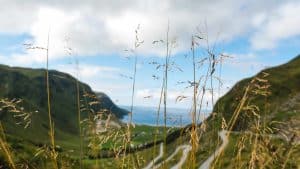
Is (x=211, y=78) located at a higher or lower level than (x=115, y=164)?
higher

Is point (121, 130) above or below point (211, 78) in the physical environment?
below

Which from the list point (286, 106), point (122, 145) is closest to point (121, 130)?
point (122, 145)

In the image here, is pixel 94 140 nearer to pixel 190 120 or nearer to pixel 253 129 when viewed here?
pixel 190 120

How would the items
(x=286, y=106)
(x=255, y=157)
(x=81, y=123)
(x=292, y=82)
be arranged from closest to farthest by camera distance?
1. (x=255, y=157)
2. (x=81, y=123)
3. (x=286, y=106)
4. (x=292, y=82)

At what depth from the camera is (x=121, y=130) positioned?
525cm

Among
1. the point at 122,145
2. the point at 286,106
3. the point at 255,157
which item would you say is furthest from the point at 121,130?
the point at 286,106

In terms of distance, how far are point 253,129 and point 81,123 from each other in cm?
189

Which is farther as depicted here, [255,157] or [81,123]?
[81,123]

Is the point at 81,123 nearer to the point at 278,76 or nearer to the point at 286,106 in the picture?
the point at 286,106

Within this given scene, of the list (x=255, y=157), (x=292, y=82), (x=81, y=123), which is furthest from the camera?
(x=292, y=82)

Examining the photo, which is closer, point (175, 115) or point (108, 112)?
point (108, 112)

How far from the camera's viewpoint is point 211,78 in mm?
4961

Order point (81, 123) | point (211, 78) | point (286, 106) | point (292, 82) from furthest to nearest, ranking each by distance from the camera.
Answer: point (292, 82)
point (286, 106)
point (81, 123)
point (211, 78)

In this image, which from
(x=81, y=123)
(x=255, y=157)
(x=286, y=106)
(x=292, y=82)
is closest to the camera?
(x=255, y=157)
